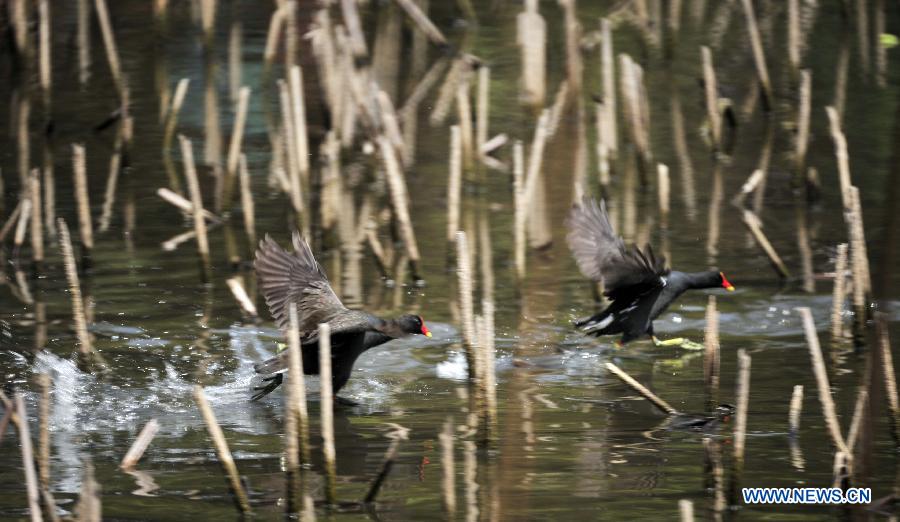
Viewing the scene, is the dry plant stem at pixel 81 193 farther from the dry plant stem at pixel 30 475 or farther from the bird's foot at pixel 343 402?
the dry plant stem at pixel 30 475

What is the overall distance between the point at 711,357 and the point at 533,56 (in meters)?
6.73

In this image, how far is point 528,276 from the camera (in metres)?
9.45

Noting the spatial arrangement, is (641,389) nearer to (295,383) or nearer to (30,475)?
(295,383)

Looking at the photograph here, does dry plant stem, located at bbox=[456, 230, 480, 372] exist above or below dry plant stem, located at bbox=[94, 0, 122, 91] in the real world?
below

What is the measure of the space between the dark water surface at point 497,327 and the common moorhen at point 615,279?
0.22 m

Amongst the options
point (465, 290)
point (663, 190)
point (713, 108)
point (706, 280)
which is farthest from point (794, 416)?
point (713, 108)

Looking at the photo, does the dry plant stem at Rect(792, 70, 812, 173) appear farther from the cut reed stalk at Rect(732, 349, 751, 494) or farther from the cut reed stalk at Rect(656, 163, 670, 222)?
the cut reed stalk at Rect(732, 349, 751, 494)

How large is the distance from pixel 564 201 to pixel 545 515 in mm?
5683

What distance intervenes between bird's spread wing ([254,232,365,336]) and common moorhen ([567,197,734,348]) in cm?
146

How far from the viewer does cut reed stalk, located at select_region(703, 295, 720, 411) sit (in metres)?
6.41

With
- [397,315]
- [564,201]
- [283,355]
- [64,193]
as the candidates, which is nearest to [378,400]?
[283,355]

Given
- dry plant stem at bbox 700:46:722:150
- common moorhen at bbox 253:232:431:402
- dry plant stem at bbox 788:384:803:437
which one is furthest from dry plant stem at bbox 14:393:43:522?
dry plant stem at bbox 700:46:722:150

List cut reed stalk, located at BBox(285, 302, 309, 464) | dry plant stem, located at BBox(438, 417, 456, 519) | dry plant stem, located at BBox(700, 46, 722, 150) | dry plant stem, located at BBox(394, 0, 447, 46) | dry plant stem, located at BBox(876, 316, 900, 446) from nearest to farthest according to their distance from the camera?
1. dry plant stem, located at BBox(438, 417, 456, 519)
2. cut reed stalk, located at BBox(285, 302, 309, 464)
3. dry plant stem, located at BBox(876, 316, 900, 446)
4. dry plant stem, located at BBox(700, 46, 722, 150)
5. dry plant stem, located at BBox(394, 0, 447, 46)

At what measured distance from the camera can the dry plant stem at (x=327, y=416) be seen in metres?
5.31
